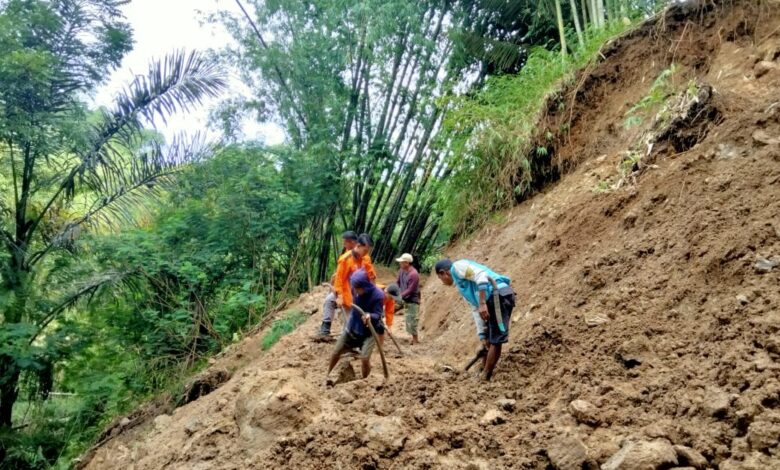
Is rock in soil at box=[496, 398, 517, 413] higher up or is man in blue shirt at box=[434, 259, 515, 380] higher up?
man in blue shirt at box=[434, 259, 515, 380]

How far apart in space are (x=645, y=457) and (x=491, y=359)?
192 cm

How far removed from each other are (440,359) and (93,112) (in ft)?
25.2

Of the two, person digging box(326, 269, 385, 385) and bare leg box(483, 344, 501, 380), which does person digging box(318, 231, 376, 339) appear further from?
bare leg box(483, 344, 501, 380)

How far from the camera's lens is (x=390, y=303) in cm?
739

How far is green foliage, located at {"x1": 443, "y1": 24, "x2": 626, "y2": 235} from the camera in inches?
304

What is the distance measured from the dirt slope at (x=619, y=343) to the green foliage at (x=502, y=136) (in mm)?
694

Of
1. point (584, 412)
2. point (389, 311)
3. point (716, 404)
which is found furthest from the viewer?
point (389, 311)

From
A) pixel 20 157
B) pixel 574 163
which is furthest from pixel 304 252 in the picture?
pixel 574 163

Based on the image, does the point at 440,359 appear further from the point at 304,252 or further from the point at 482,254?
the point at 304,252

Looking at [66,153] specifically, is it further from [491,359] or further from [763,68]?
[763,68]

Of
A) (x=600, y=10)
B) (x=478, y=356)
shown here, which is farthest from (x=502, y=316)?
(x=600, y=10)

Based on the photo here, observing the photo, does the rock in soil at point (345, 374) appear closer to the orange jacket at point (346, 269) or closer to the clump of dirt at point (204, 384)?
the orange jacket at point (346, 269)

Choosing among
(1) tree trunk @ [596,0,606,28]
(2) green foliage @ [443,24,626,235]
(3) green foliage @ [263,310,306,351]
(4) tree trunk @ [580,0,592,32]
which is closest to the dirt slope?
(2) green foliage @ [443,24,626,235]

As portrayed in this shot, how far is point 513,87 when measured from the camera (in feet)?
27.8
